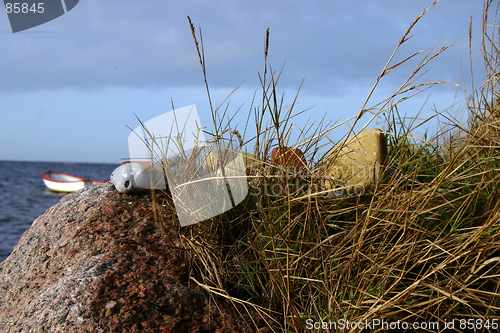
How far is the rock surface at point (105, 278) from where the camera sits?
6.42ft

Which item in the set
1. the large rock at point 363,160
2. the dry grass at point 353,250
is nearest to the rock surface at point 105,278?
the dry grass at point 353,250

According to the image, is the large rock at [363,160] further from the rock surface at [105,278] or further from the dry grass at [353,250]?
the rock surface at [105,278]

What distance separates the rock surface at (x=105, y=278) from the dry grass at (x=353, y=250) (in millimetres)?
155

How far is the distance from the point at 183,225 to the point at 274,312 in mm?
647

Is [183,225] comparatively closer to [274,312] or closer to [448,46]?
[274,312]

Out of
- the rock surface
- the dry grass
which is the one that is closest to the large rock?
the dry grass

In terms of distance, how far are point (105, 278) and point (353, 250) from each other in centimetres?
127

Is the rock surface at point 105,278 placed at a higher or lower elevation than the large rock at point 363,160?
lower

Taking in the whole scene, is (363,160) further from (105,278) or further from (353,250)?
(105,278)

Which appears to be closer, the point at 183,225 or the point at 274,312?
the point at 274,312

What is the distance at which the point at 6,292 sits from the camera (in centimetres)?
267

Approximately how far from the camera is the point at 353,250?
178 centimetres

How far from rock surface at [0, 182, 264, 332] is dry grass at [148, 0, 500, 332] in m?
0.16

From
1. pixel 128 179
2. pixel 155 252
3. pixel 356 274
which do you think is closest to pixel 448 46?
pixel 356 274
